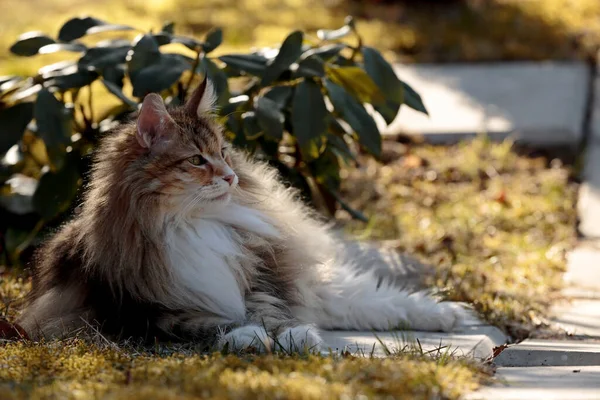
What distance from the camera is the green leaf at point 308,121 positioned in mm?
4270

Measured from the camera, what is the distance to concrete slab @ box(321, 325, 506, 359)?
326 centimetres

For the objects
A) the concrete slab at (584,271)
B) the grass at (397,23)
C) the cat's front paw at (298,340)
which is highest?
the grass at (397,23)

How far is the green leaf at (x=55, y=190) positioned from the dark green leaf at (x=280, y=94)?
106cm

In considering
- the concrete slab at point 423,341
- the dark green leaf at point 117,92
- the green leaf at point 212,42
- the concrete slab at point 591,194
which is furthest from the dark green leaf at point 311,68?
the concrete slab at point 591,194

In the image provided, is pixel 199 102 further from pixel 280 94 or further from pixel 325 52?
pixel 325 52

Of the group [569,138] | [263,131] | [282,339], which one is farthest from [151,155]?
[569,138]

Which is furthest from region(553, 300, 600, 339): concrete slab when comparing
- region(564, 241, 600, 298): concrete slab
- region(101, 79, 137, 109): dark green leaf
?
region(101, 79, 137, 109): dark green leaf

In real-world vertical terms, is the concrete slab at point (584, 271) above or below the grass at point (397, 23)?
below

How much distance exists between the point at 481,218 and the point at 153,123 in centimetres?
288

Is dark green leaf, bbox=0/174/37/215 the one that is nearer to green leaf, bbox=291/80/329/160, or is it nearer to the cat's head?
green leaf, bbox=291/80/329/160

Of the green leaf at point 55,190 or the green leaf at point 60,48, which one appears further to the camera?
the green leaf at point 55,190

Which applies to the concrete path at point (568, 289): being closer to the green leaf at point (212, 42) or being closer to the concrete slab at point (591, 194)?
the concrete slab at point (591, 194)

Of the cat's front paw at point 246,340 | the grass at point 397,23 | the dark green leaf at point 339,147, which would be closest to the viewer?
the cat's front paw at point 246,340

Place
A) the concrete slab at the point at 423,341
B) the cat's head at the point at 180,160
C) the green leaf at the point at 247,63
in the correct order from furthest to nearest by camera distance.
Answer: the green leaf at the point at 247,63 < the concrete slab at the point at 423,341 < the cat's head at the point at 180,160
